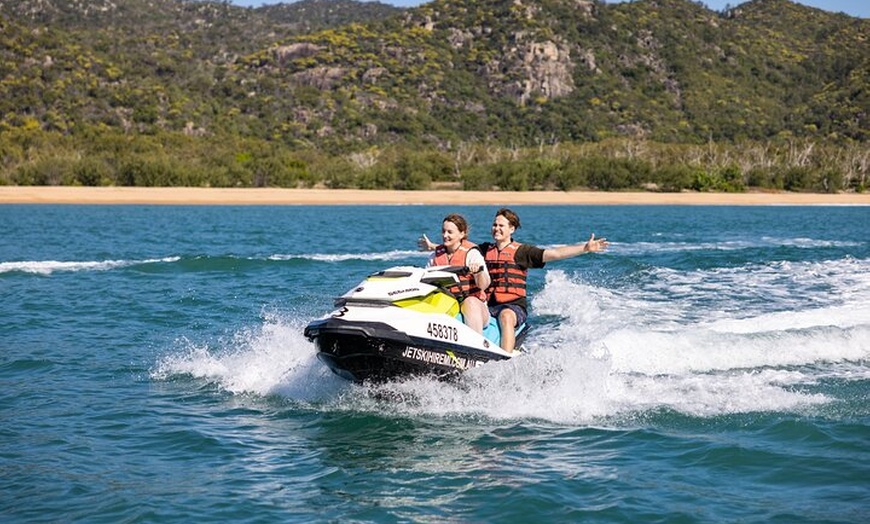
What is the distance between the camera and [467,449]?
7.68 meters

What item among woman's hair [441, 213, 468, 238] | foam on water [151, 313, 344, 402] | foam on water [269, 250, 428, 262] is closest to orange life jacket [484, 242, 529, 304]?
woman's hair [441, 213, 468, 238]

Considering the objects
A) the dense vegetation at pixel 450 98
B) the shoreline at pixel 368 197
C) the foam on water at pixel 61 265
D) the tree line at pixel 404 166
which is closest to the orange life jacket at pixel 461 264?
the foam on water at pixel 61 265

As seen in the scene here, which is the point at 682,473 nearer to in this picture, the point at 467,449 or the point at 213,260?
the point at 467,449

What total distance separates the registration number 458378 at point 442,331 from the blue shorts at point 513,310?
3.18ft

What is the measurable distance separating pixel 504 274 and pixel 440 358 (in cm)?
140

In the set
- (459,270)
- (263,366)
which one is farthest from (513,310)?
(263,366)

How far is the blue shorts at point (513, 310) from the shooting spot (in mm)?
9422

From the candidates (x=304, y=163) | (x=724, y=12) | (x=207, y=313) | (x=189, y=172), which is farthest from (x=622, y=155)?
(x=724, y=12)

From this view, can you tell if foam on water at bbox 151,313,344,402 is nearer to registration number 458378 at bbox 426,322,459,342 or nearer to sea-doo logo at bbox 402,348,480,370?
sea-doo logo at bbox 402,348,480,370

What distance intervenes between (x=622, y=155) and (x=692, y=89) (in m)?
34.6

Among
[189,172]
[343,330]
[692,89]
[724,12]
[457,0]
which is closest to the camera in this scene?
[343,330]

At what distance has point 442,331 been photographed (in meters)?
8.42

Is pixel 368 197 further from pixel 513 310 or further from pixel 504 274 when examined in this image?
pixel 513 310

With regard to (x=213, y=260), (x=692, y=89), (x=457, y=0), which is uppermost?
(x=457, y=0)
